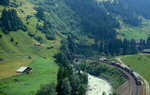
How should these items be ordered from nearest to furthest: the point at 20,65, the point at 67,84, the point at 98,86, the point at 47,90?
the point at 47,90 < the point at 67,84 < the point at 98,86 < the point at 20,65

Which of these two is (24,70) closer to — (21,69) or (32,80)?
(21,69)

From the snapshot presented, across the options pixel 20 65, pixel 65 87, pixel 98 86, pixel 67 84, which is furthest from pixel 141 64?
pixel 65 87

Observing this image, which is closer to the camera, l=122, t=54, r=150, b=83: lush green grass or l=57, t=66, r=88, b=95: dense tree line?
l=57, t=66, r=88, b=95: dense tree line

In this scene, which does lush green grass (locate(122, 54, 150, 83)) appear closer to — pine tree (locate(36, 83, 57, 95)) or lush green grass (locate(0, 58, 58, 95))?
lush green grass (locate(0, 58, 58, 95))

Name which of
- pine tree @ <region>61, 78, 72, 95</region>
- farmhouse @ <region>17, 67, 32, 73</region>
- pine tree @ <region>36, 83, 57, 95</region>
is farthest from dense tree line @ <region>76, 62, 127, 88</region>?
pine tree @ <region>36, 83, 57, 95</region>

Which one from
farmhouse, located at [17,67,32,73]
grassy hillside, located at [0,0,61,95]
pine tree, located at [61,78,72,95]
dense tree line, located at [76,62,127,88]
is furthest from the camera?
dense tree line, located at [76,62,127,88]

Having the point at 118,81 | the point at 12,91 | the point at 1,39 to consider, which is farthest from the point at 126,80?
the point at 1,39

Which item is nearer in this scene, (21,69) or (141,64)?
(21,69)
